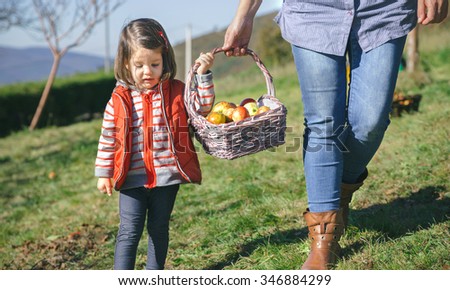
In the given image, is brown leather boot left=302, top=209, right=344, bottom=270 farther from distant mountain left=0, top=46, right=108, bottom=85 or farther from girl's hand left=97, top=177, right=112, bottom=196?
distant mountain left=0, top=46, right=108, bottom=85

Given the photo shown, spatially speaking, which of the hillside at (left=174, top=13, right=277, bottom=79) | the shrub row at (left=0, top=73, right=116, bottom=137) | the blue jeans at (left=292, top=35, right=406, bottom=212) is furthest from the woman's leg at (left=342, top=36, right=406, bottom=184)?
the hillside at (left=174, top=13, right=277, bottom=79)

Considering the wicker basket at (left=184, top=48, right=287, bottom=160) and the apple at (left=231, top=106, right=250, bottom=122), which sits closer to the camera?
the wicker basket at (left=184, top=48, right=287, bottom=160)

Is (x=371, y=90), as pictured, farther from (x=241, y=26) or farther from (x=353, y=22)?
(x=241, y=26)

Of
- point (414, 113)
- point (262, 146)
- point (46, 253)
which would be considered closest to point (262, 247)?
point (262, 146)

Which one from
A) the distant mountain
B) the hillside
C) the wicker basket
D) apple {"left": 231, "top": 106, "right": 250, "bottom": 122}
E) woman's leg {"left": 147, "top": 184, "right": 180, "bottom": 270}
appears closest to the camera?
the wicker basket

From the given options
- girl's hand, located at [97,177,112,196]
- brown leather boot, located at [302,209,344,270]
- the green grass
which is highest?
girl's hand, located at [97,177,112,196]

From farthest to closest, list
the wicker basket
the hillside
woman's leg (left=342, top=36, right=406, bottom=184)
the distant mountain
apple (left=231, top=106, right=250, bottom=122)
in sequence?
the distant mountain → the hillside → apple (left=231, top=106, right=250, bottom=122) → the wicker basket → woman's leg (left=342, top=36, right=406, bottom=184)

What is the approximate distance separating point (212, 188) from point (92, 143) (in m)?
4.20

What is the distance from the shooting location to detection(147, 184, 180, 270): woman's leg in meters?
2.96

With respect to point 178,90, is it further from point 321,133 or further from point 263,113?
point 321,133

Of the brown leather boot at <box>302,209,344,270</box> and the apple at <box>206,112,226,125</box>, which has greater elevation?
the apple at <box>206,112,226,125</box>

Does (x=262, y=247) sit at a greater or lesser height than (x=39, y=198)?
greater

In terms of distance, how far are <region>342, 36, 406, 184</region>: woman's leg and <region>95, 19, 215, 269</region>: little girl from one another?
657 millimetres

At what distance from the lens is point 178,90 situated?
2.98 metres
